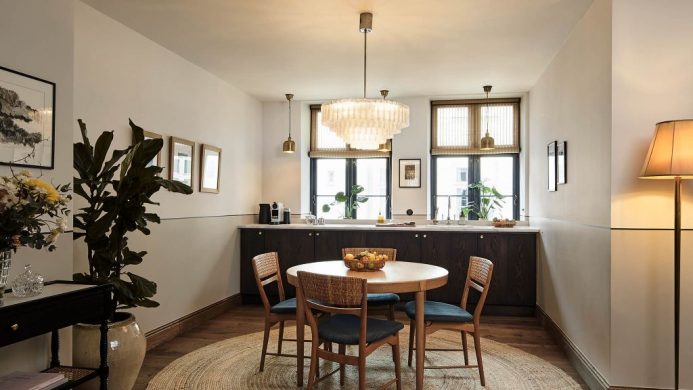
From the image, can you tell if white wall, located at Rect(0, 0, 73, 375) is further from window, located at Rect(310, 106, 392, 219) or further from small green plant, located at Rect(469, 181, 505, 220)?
small green plant, located at Rect(469, 181, 505, 220)

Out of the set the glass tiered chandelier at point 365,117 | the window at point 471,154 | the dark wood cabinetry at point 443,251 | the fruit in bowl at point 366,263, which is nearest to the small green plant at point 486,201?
the window at point 471,154

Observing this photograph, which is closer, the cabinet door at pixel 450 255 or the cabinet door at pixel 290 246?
the cabinet door at pixel 450 255

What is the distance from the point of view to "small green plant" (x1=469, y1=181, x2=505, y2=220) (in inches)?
247

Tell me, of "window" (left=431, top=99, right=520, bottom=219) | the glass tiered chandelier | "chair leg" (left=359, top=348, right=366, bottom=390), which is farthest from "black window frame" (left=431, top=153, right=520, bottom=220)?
"chair leg" (left=359, top=348, right=366, bottom=390)

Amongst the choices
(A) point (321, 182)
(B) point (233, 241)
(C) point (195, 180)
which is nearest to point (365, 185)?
(A) point (321, 182)

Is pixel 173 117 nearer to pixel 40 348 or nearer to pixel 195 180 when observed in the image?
pixel 195 180

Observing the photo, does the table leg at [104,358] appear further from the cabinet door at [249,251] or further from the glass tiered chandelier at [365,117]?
the cabinet door at [249,251]

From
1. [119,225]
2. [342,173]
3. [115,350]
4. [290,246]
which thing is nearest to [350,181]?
[342,173]

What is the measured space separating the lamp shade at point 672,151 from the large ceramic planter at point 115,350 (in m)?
3.26

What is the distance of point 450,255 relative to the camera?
5582 millimetres

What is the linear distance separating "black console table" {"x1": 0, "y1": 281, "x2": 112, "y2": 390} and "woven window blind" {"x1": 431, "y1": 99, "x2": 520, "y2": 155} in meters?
4.73

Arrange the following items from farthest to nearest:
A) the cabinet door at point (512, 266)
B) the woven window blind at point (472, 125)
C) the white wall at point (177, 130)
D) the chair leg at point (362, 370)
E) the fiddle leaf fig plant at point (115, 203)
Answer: the woven window blind at point (472, 125) < the cabinet door at point (512, 266) < the white wall at point (177, 130) < the fiddle leaf fig plant at point (115, 203) < the chair leg at point (362, 370)

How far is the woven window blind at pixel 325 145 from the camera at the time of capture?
667 centimetres

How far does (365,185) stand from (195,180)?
2537 millimetres
